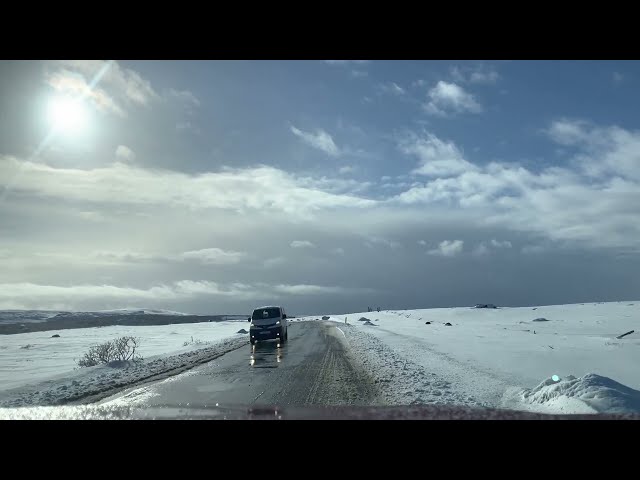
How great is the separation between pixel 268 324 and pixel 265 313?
1.17 m

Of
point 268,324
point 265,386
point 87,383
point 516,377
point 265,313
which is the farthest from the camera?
point 265,313

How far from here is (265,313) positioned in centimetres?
3234

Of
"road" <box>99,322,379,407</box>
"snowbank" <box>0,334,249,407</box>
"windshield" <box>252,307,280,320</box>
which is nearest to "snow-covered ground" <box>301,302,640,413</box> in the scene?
"road" <box>99,322,379,407</box>

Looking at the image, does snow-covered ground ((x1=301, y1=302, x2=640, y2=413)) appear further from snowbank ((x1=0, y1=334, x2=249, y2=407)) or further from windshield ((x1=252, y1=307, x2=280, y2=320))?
windshield ((x1=252, y1=307, x2=280, y2=320))

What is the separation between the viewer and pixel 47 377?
17828 mm

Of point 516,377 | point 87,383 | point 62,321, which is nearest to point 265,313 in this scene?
point 87,383

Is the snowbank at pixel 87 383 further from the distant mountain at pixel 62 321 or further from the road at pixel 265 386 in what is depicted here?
the distant mountain at pixel 62 321

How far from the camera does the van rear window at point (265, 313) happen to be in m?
32.2

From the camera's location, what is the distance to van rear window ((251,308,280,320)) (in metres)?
32.2

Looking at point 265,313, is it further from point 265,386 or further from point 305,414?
point 305,414

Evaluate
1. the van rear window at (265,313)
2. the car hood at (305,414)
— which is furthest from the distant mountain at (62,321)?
the car hood at (305,414)

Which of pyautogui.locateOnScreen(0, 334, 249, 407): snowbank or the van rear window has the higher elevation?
the van rear window
